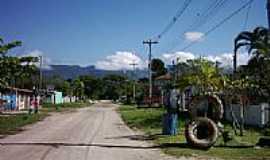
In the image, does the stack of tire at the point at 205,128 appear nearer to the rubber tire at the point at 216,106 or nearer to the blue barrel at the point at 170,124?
the rubber tire at the point at 216,106

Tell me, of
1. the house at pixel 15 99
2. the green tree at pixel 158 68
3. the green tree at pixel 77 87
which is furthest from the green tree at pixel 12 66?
the green tree at pixel 77 87

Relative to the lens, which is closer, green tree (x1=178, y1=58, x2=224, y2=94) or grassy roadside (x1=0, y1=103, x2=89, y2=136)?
grassy roadside (x1=0, y1=103, x2=89, y2=136)

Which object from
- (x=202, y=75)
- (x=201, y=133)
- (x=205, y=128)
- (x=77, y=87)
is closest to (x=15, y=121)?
(x=202, y=75)

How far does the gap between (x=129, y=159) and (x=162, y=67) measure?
401 ft

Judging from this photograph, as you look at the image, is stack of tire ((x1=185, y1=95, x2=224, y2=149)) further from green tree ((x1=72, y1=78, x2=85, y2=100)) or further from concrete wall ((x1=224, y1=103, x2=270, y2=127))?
green tree ((x1=72, y1=78, x2=85, y2=100))

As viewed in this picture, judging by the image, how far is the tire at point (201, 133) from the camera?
20578 mm

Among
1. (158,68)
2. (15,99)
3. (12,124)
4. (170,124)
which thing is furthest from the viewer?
(158,68)

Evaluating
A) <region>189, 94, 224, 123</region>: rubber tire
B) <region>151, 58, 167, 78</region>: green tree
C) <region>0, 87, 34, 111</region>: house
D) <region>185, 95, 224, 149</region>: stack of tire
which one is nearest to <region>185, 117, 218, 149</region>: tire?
<region>185, 95, 224, 149</region>: stack of tire

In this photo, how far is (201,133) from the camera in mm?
21891

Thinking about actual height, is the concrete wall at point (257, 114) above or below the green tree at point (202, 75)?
below

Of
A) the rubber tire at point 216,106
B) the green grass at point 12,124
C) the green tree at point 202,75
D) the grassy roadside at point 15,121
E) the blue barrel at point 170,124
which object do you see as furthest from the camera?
the green tree at point 202,75

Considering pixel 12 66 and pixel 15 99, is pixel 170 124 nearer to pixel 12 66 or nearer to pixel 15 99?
pixel 12 66

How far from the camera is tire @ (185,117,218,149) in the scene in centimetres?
2058

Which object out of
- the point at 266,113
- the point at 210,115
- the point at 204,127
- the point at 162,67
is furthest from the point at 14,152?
the point at 162,67
